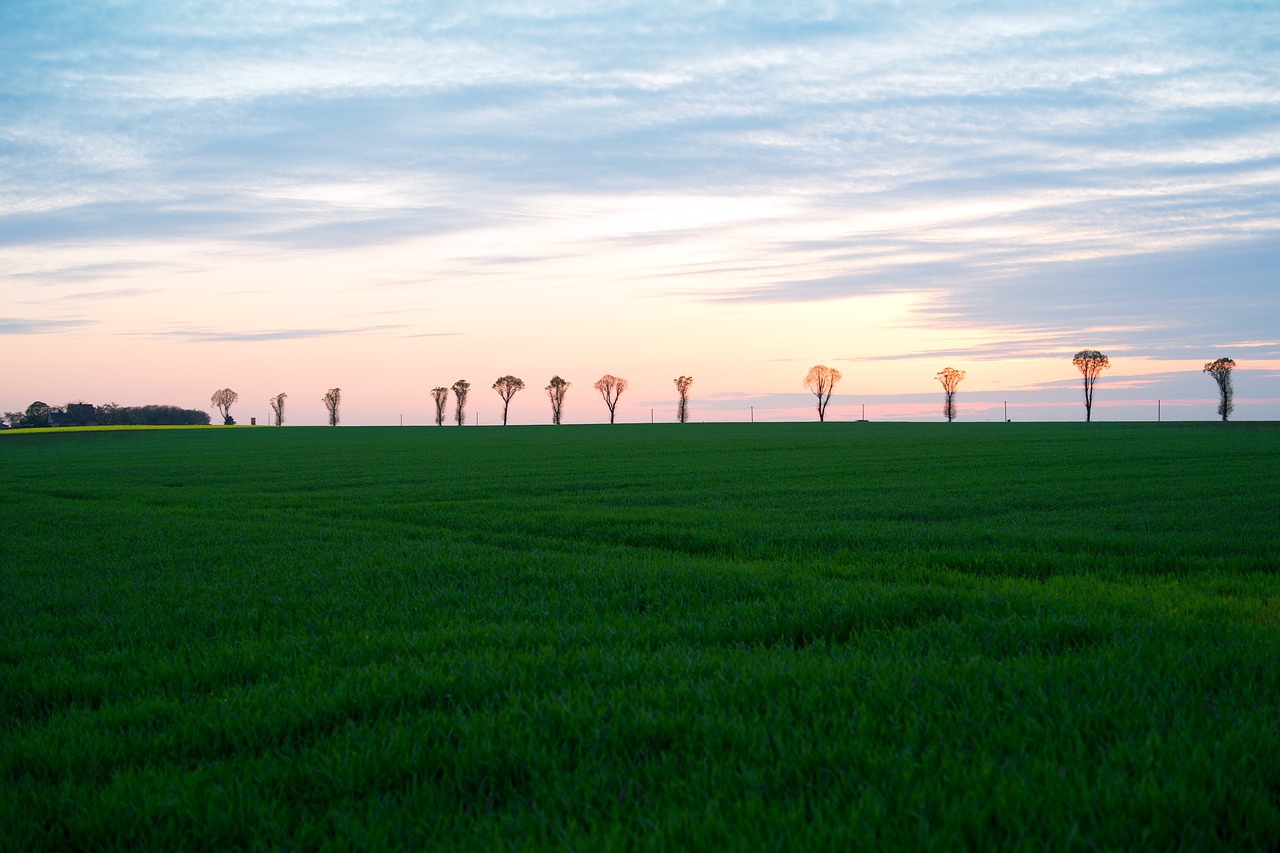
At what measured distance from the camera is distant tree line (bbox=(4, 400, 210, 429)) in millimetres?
96688

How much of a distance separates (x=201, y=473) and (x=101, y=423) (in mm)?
86752

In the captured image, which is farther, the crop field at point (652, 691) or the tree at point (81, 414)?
the tree at point (81, 414)

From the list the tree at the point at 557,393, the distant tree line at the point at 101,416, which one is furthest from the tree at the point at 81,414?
the tree at the point at 557,393

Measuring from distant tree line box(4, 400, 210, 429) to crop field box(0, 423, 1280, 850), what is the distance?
336 feet

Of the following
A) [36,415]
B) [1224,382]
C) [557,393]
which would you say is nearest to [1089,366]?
[1224,382]

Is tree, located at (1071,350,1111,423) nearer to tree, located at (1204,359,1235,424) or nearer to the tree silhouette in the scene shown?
tree, located at (1204,359,1235,424)

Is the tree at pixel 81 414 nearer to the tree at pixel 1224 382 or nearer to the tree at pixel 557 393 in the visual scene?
the tree at pixel 557 393

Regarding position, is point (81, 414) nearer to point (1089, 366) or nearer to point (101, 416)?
point (101, 416)

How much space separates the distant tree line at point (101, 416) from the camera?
9669 cm

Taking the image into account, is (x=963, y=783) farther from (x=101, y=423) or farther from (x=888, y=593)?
(x=101, y=423)

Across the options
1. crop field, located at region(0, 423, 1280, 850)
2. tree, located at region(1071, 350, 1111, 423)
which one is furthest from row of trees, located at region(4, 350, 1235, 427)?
crop field, located at region(0, 423, 1280, 850)

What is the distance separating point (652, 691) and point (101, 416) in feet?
380

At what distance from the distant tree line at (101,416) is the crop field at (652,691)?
103 metres

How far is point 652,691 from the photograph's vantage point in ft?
14.0
